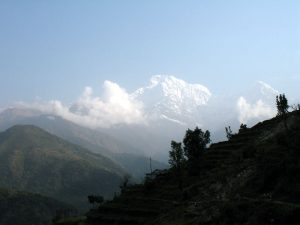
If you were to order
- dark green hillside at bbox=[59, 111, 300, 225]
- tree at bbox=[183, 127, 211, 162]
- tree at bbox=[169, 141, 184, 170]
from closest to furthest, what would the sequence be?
dark green hillside at bbox=[59, 111, 300, 225] → tree at bbox=[169, 141, 184, 170] → tree at bbox=[183, 127, 211, 162]

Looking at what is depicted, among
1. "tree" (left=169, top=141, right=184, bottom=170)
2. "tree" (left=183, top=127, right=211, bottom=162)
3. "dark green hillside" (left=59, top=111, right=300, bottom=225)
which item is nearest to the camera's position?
"dark green hillside" (left=59, top=111, right=300, bottom=225)

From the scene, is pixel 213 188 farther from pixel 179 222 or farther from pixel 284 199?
pixel 284 199

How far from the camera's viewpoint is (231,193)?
85.6m

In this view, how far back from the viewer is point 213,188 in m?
98.4

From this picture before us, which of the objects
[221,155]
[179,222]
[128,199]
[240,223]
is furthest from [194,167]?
[240,223]

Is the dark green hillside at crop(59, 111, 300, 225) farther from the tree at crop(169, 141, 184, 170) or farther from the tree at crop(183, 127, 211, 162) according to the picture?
the tree at crop(169, 141, 184, 170)

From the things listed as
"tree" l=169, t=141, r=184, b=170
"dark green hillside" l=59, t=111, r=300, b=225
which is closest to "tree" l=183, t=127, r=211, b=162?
"dark green hillside" l=59, t=111, r=300, b=225

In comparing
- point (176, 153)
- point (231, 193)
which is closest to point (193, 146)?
point (176, 153)

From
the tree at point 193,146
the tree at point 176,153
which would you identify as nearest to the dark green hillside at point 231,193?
the tree at point 193,146

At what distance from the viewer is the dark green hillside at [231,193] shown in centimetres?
6675

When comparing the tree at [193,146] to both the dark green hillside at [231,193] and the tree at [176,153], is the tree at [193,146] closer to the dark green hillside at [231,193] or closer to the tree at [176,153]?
the dark green hillside at [231,193]

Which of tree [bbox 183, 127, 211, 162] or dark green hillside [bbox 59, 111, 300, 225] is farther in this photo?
tree [bbox 183, 127, 211, 162]

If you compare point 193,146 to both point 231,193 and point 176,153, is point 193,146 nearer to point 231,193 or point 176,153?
point 176,153

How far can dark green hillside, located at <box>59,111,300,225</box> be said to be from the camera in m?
66.8
